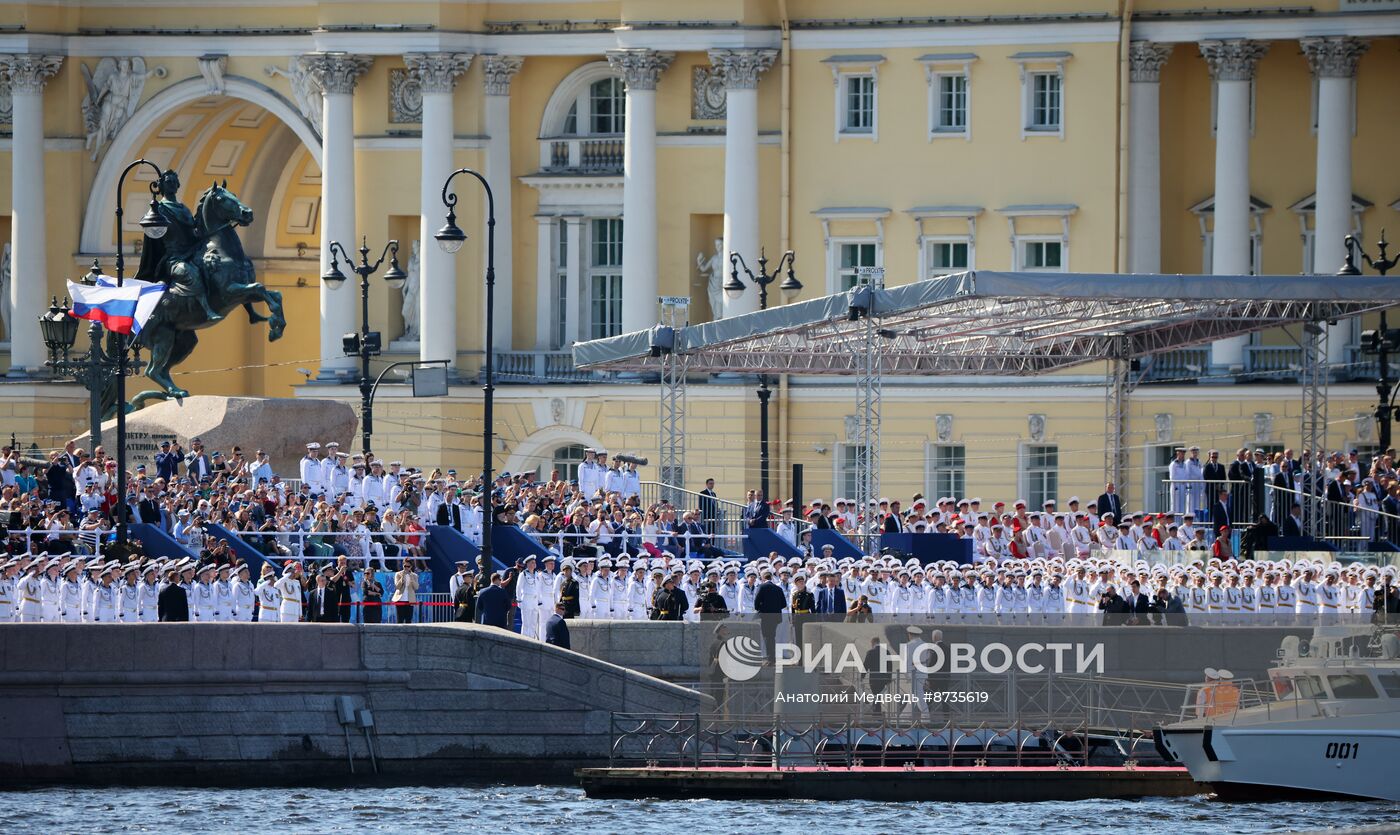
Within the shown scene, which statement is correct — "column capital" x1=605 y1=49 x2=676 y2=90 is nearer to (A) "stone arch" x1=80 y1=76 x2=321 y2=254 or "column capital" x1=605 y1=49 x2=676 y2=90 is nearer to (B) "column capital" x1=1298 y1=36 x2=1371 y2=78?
(A) "stone arch" x1=80 y1=76 x2=321 y2=254

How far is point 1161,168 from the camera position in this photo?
67.9m

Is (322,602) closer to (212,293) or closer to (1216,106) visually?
(212,293)

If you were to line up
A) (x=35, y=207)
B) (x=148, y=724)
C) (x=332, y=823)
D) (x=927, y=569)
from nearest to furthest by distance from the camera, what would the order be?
(x=332, y=823) < (x=148, y=724) < (x=927, y=569) < (x=35, y=207)

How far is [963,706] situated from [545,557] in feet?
31.5

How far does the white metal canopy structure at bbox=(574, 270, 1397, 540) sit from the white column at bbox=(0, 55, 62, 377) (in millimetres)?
22561

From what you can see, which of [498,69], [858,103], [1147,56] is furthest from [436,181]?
[1147,56]

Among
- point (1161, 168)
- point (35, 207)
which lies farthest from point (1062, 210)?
point (35, 207)

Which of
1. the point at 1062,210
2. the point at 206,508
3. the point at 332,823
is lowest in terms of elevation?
the point at 332,823

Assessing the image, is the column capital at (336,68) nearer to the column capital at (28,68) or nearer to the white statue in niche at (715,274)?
the column capital at (28,68)

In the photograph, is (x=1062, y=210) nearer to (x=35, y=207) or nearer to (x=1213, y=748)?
(x=35, y=207)

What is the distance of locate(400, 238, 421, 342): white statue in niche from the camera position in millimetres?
70938

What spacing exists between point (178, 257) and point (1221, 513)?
19.2 metres

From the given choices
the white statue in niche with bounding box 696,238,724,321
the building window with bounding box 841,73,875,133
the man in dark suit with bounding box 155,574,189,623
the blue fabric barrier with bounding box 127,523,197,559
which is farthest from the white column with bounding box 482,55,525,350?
the man in dark suit with bounding box 155,574,189,623

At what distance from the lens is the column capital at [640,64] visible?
68.1 meters
